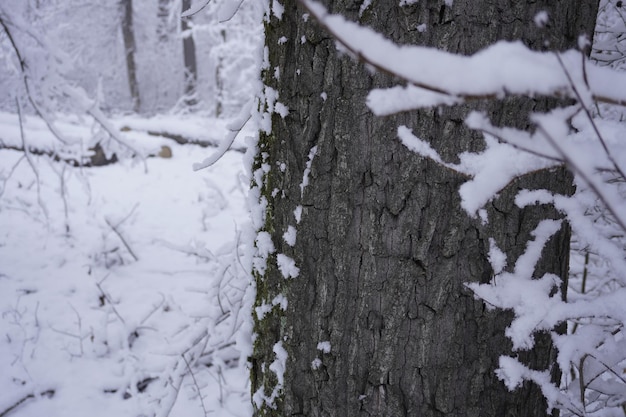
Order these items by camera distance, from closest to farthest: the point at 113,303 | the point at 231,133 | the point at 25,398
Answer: the point at 231,133
the point at 25,398
the point at 113,303

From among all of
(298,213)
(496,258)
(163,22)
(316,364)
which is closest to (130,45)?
(163,22)

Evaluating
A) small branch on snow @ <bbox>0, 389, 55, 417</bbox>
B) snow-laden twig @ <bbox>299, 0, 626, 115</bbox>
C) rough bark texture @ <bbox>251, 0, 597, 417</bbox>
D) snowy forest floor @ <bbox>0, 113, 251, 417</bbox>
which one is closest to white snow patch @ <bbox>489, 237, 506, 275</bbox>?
rough bark texture @ <bbox>251, 0, 597, 417</bbox>

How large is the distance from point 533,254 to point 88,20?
20.8 meters

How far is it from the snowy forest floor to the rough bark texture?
91cm

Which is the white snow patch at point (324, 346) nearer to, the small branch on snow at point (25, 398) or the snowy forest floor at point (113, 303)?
the snowy forest floor at point (113, 303)

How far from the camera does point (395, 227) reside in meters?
0.94

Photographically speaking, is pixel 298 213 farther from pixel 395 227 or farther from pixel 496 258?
pixel 496 258

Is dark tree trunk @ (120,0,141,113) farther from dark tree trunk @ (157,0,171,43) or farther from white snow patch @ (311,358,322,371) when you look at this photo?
white snow patch @ (311,358,322,371)

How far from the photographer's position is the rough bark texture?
2.79 ft

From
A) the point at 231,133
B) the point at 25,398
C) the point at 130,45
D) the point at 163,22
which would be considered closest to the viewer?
the point at 231,133

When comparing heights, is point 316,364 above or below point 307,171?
below

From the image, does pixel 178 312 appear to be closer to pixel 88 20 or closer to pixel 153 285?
pixel 153 285

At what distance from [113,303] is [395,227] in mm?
3188

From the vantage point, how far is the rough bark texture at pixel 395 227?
0.85 m
